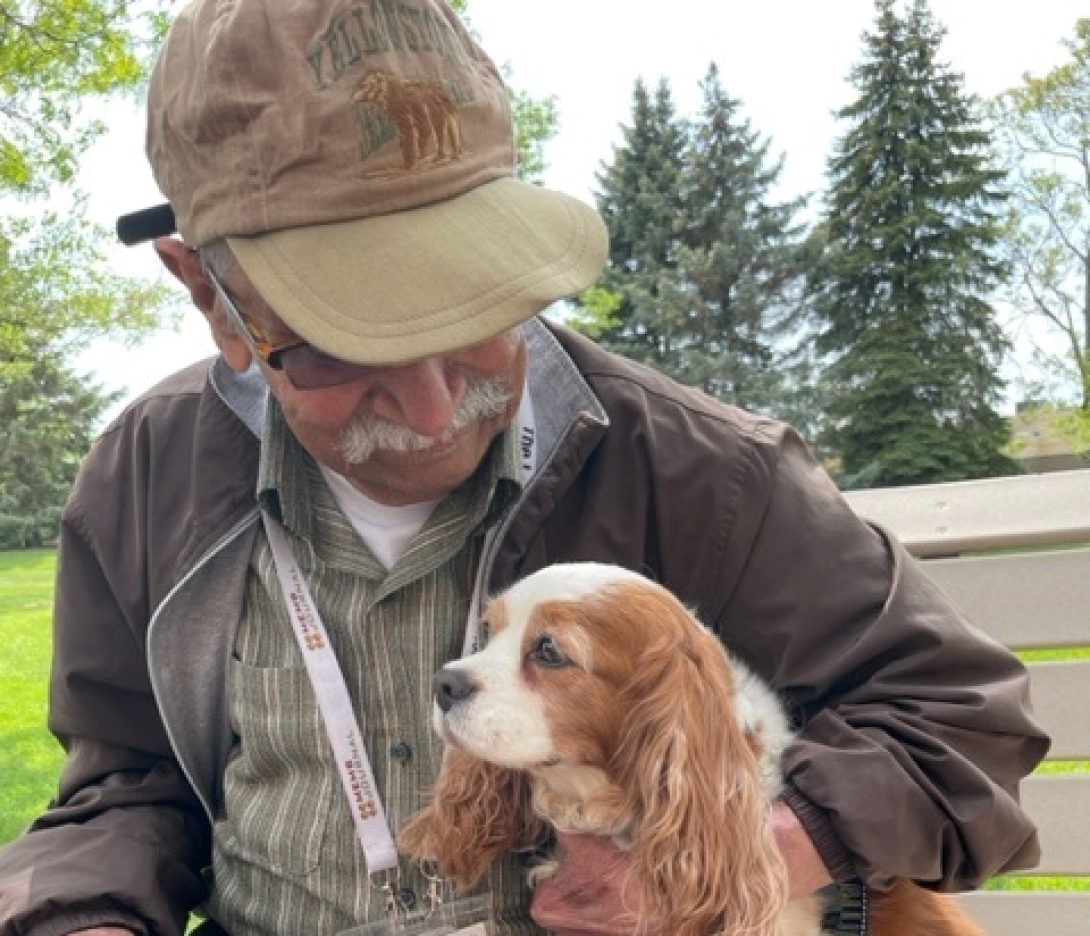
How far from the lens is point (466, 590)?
224 centimetres

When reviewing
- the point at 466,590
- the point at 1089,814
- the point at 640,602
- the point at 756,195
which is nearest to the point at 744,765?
the point at 640,602

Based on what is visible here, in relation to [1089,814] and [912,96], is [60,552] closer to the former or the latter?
[1089,814]

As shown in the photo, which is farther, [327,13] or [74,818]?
[74,818]

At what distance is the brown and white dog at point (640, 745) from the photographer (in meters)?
1.96

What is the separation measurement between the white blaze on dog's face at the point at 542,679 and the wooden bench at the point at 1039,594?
3.92 feet

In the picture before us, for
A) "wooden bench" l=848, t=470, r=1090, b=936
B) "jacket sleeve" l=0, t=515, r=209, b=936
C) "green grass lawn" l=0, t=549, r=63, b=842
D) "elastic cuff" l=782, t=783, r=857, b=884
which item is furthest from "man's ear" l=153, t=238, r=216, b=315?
"green grass lawn" l=0, t=549, r=63, b=842

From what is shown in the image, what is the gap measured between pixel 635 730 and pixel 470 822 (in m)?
0.31

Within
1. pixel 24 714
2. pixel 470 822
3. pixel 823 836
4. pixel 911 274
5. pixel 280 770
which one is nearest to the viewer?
pixel 823 836

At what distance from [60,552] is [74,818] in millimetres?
463

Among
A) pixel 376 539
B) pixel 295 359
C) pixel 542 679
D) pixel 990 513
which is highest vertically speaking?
pixel 295 359

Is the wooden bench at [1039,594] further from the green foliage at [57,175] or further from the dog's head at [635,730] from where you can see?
the green foliage at [57,175]

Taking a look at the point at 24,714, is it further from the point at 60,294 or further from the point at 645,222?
the point at 645,222

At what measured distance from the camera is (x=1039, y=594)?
303 centimetres

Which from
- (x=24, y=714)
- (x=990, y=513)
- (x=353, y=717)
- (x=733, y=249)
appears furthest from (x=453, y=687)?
(x=733, y=249)
